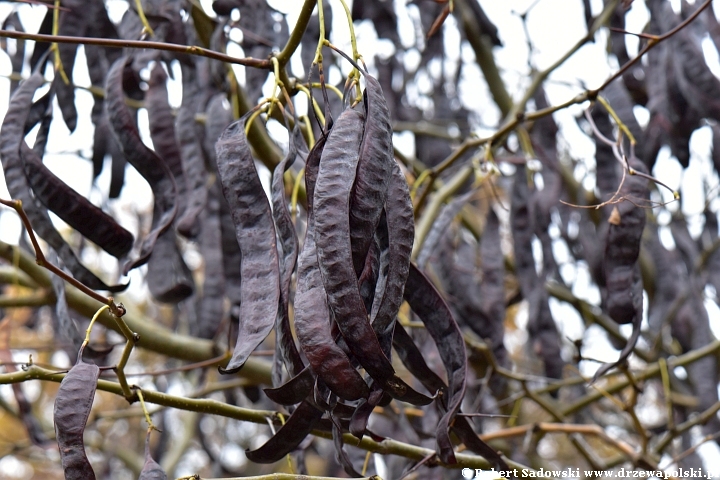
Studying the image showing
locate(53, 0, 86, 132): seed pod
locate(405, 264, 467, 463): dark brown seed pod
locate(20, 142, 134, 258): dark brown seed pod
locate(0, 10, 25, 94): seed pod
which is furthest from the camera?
locate(0, 10, 25, 94): seed pod

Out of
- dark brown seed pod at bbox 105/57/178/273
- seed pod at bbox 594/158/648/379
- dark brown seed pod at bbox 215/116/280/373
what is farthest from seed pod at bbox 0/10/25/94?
seed pod at bbox 594/158/648/379

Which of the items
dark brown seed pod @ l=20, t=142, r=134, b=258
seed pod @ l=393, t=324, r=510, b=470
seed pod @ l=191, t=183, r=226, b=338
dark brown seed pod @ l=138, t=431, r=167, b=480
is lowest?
dark brown seed pod @ l=138, t=431, r=167, b=480

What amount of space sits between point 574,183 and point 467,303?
147 centimetres

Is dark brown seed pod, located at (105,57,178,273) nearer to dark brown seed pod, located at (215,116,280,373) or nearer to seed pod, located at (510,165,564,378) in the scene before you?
dark brown seed pod, located at (215,116,280,373)

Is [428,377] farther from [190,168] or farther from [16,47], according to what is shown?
[16,47]

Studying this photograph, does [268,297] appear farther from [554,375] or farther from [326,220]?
[554,375]

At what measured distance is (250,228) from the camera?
1.19 meters

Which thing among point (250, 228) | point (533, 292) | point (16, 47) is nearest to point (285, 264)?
point (250, 228)

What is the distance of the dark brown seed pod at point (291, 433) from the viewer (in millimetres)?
1191

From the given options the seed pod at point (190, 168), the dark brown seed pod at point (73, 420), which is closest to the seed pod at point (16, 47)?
the seed pod at point (190, 168)

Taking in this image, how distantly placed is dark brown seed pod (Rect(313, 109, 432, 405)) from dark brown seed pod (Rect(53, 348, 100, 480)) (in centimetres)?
39

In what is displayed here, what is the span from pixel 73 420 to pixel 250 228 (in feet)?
1.23

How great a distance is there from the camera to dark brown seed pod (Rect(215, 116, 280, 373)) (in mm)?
1109

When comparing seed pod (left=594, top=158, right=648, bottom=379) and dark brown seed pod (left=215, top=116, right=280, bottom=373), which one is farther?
seed pod (left=594, top=158, right=648, bottom=379)
